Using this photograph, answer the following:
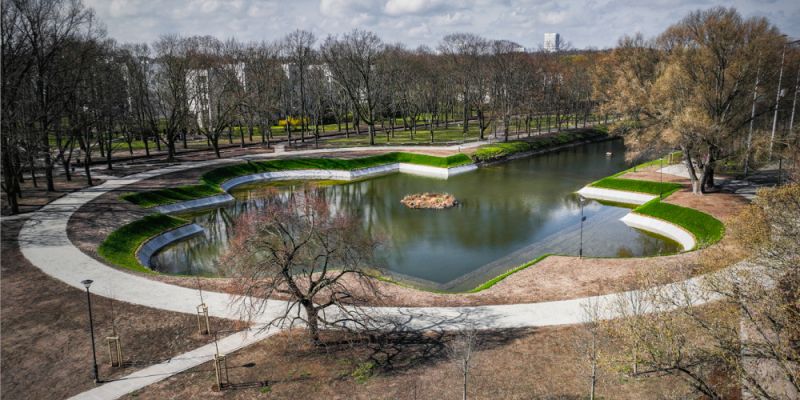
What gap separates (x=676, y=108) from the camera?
3925 centimetres

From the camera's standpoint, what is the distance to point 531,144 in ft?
244

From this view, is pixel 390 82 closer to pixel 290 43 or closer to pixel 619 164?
pixel 290 43

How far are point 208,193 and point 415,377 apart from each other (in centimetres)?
3553

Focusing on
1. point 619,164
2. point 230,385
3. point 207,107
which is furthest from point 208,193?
point 619,164

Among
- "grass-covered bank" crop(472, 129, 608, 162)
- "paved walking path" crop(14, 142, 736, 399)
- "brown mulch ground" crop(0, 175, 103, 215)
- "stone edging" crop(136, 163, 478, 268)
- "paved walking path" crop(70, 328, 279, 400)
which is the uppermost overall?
"grass-covered bank" crop(472, 129, 608, 162)

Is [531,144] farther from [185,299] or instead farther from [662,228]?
[185,299]


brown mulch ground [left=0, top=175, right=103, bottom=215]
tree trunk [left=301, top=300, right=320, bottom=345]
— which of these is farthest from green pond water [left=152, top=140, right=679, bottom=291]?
brown mulch ground [left=0, top=175, right=103, bottom=215]

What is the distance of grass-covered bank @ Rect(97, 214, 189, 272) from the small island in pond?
713 inches

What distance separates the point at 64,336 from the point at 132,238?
14804mm

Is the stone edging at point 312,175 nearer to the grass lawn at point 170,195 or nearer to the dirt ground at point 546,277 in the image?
the grass lawn at point 170,195

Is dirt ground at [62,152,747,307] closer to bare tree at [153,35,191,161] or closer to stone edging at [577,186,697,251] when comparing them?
stone edging at [577,186,697,251]

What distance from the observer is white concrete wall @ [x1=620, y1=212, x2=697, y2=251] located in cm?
3319

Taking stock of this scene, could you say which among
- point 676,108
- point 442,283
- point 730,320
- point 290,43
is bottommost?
point 442,283

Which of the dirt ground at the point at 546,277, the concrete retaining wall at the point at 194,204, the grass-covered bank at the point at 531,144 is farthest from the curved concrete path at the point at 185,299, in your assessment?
the grass-covered bank at the point at 531,144
